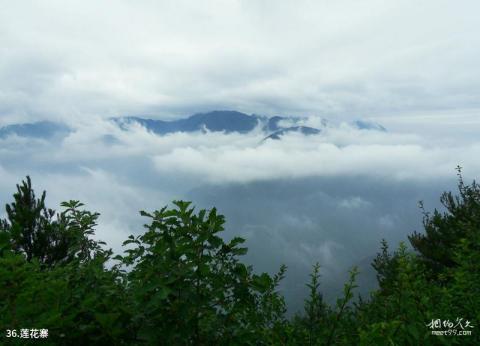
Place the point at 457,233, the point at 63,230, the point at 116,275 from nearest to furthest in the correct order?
the point at 116,275, the point at 63,230, the point at 457,233

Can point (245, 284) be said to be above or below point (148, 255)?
below

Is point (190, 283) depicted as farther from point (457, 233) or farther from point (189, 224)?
point (457, 233)

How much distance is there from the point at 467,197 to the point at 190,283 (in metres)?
20.9

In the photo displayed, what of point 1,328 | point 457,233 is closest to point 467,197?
point 457,233

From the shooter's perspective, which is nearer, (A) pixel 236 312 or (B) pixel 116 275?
(A) pixel 236 312

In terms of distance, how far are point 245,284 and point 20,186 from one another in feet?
59.5

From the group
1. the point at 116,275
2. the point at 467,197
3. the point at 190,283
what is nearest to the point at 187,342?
the point at 190,283

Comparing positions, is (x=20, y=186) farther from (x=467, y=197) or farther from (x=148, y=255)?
(x=467, y=197)

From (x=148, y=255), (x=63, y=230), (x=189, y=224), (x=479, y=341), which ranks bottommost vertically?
(x=479, y=341)

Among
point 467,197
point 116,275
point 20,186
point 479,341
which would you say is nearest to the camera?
point 479,341

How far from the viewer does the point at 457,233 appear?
16.3 metres

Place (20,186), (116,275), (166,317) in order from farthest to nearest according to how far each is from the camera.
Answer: (20,186) < (116,275) < (166,317)

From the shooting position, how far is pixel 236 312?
3127 mm

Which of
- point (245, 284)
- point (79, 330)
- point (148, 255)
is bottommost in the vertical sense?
point (79, 330)
